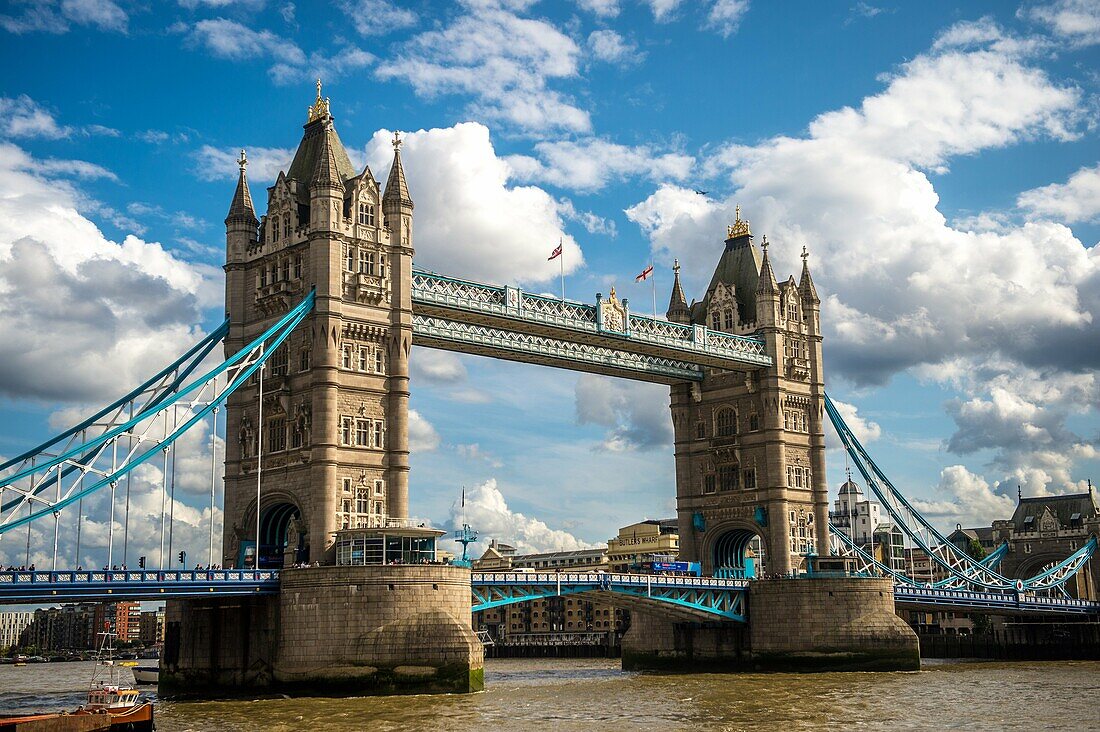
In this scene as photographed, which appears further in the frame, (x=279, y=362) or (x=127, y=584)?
→ (x=279, y=362)

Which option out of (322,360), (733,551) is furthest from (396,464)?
(733,551)

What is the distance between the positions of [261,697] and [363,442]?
1472 centimetres

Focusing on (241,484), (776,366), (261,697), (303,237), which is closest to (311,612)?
(261,697)

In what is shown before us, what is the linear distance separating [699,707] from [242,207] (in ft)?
129

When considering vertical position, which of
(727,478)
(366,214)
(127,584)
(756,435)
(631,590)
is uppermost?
(366,214)

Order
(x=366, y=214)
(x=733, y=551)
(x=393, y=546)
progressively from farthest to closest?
1. (x=733, y=551)
2. (x=366, y=214)
3. (x=393, y=546)

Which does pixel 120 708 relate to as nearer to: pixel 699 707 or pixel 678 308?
pixel 699 707

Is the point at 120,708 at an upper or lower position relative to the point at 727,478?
lower

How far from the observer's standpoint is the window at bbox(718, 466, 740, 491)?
95312 millimetres

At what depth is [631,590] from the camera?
Result: 257 feet

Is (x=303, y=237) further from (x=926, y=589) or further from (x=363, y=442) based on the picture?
(x=926, y=589)

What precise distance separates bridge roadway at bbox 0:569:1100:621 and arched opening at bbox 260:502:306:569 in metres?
8.10

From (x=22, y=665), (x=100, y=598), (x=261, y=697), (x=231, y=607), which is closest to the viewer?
(x=100, y=598)

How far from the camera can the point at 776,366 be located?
94.2 metres
